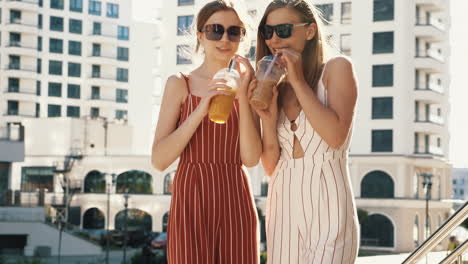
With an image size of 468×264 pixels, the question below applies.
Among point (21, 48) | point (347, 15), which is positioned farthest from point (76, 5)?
point (347, 15)

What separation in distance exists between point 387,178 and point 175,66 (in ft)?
35.7

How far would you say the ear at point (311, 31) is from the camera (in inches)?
78.2

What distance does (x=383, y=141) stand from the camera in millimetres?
33094

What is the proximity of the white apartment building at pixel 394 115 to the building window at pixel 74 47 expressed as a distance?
52.0 feet

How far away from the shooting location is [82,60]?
47406 mm

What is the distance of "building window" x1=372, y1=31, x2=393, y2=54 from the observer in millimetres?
33125

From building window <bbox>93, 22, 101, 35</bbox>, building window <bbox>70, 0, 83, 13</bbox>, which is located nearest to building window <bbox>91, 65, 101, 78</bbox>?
building window <bbox>93, 22, 101, 35</bbox>

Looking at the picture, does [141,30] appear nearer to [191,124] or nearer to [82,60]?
[82,60]

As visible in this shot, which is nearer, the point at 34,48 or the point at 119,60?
the point at 34,48

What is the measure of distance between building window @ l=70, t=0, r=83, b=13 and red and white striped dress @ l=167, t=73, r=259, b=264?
4658 centimetres

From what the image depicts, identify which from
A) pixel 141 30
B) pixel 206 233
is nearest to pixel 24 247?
pixel 141 30

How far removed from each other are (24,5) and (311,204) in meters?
45.3

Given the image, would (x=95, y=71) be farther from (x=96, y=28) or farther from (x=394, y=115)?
(x=394, y=115)

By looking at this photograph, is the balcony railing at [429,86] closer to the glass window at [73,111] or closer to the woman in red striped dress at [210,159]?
the glass window at [73,111]
